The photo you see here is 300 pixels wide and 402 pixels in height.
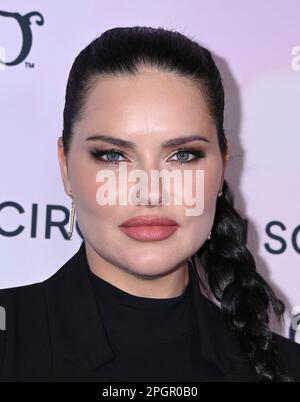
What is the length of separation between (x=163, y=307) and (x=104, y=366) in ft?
0.53

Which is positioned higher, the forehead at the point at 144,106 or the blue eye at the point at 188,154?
the forehead at the point at 144,106

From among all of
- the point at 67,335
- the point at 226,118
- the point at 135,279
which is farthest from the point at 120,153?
the point at 226,118

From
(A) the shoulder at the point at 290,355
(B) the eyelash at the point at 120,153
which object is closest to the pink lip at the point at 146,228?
(B) the eyelash at the point at 120,153

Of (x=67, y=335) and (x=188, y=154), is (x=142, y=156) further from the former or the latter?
(x=67, y=335)

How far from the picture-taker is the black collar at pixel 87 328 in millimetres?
1267

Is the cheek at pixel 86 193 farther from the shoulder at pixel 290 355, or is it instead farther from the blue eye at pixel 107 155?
the shoulder at pixel 290 355

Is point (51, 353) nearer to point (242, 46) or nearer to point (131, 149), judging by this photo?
point (131, 149)

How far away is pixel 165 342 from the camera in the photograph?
1321 mm

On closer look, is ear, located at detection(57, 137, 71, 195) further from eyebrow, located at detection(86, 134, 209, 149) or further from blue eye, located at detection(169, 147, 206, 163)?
blue eye, located at detection(169, 147, 206, 163)

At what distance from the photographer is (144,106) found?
1281 millimetres
